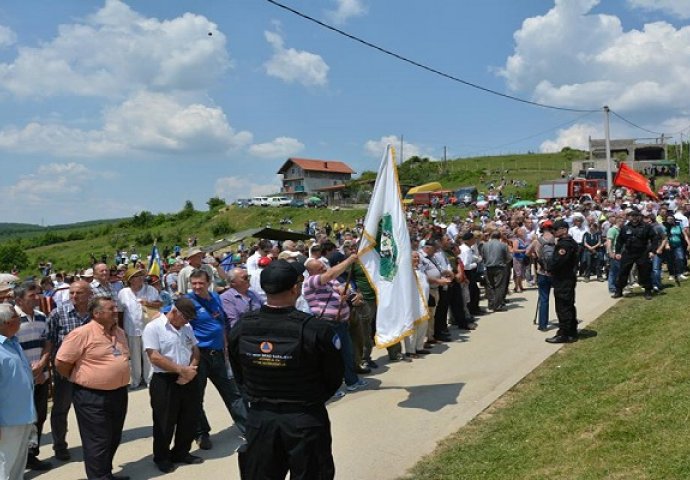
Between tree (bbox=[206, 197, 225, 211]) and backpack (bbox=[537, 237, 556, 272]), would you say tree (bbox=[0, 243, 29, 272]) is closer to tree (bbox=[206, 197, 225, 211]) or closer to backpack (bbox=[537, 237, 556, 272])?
tree (bbox=[206, 197, 225, 211])

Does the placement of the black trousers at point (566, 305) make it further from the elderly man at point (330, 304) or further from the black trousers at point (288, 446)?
the black trousers at point (288, 446)

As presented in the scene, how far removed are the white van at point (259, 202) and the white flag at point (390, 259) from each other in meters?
60.7

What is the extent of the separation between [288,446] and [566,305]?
7.32 m

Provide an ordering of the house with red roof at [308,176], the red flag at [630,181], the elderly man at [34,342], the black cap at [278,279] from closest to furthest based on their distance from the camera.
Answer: the black cap at [278,279], the elderly man at [34,342], the red flag at [630,181], the house with red roof at [308,176]

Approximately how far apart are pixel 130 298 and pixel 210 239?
4837 cm

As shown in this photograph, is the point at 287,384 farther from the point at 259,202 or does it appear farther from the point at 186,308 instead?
the point at 259,202

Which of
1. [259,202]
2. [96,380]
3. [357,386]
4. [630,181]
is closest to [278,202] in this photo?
[259,202]

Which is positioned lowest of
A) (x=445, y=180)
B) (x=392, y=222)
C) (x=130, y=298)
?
(x=130, y=298)

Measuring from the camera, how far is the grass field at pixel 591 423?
4.91m

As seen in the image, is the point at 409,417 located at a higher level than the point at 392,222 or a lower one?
lower

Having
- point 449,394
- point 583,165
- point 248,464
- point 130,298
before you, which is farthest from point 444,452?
point 583,165

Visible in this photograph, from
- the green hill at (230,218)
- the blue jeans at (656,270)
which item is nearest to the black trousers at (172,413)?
the blue jeans at (656,270)

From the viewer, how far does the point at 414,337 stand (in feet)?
32.0

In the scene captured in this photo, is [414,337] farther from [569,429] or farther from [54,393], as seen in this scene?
[54,393]
